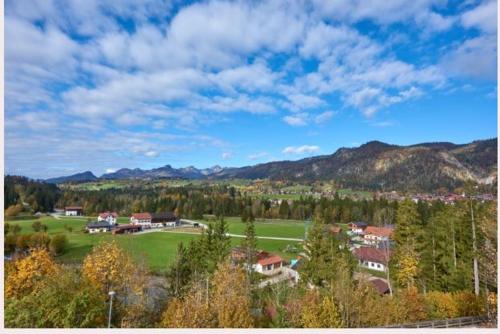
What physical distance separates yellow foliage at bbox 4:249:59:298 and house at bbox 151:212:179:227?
56.5 metres

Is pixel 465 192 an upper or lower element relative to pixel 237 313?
upper

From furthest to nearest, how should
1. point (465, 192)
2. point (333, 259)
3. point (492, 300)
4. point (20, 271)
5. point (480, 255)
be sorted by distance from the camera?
point (333, 259)
point (465, 192)
point (480, 255)
point (20, 271)
point (492, 300)

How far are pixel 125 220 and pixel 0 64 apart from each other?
74924 millimetres

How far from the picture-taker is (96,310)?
30.5 feet

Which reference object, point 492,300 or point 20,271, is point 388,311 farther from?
point 20,271

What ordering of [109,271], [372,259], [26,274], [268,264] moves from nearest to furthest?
[26,274]
[109,271]
[268,264]
[372,259]

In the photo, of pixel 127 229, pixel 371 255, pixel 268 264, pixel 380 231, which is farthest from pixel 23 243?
pixel 380 231

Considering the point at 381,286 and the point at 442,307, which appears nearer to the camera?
the point at 442,307

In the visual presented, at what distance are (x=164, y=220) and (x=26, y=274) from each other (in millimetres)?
59351

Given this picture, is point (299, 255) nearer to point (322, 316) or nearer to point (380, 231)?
point (322, 316)

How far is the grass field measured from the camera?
36281mm

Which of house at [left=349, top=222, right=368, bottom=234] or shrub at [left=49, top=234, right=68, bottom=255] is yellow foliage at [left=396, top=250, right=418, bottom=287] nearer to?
Answer: shrub at [left=49, top=234, right=68, bottom=255]

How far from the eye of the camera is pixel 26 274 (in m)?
13.3
